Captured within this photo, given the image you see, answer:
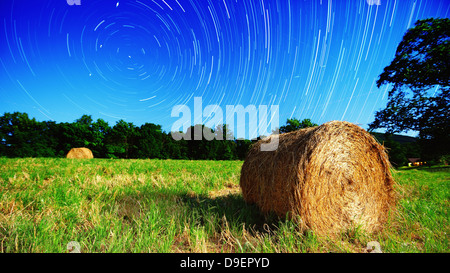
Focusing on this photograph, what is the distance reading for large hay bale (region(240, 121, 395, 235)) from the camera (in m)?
3.30

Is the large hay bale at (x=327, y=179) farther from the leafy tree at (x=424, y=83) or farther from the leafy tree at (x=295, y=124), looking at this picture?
the leafy tree at (x=295, y=124)

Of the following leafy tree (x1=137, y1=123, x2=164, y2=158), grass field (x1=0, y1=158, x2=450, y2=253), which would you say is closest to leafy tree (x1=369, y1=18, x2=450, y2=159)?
grass field (x1=0, y1=158, x2=450, y2=253)

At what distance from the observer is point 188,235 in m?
3.07

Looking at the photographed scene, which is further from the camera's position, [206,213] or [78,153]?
[78,153]

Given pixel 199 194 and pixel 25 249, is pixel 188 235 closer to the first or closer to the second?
pixel 25 249

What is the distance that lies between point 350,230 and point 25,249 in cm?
475

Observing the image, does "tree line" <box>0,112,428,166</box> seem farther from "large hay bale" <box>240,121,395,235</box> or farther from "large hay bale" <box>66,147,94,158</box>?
"large hay bale" <box>240,121,395,235</box>

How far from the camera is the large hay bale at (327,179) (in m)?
3.30

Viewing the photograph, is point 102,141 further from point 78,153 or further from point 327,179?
point 327,179

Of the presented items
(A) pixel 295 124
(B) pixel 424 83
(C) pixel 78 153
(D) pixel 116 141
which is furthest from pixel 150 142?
(B) pixel 424 83

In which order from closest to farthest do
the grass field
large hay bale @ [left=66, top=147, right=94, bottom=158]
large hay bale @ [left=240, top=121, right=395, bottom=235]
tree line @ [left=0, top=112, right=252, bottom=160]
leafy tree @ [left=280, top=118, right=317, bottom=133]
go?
the grass field < large hay bale @ [left=240, top=121, right=395, bottom=235] < large hay bale @ [left=66, top=147, right=94, bottom=158] < tree line @ [left=0, top=112, right=252, bottom=160] < leafy tree @ [left=280, top=118, right=317, bottom=133]

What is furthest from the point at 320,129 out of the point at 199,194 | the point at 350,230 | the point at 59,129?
the point at 59,129

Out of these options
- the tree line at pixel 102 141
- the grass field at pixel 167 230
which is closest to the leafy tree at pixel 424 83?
the grass field at pixel 167 230

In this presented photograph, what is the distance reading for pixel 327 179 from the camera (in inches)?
141
